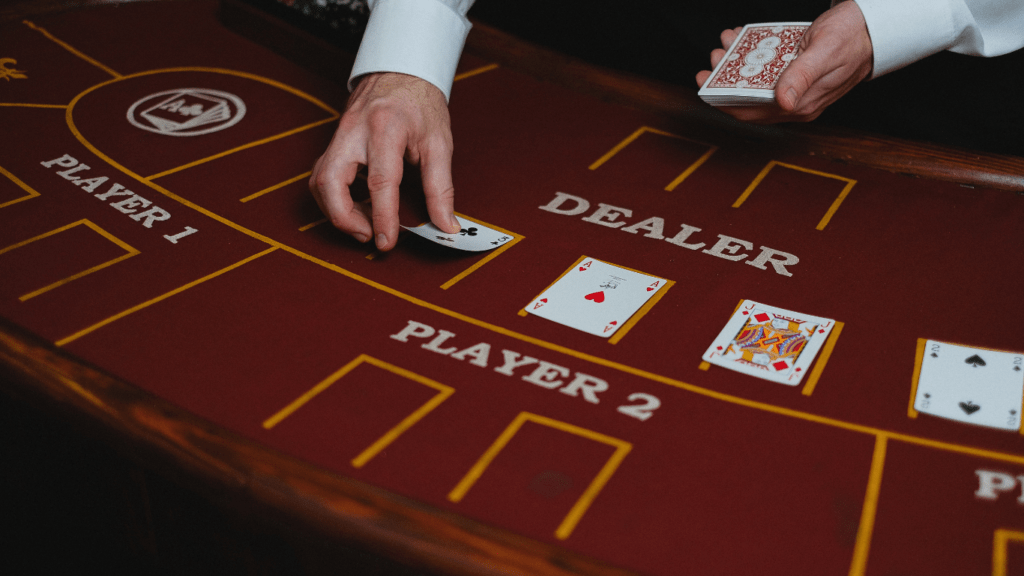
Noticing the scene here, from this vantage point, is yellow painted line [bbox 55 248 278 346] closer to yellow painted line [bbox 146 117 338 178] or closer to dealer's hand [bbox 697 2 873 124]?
yellow painted line [bbox 146 117 338 178]

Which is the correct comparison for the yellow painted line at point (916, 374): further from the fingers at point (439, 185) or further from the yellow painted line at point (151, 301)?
the yellow painted line at point (151, 301)

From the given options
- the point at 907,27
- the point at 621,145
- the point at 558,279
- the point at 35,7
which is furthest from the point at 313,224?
the point at 35,7

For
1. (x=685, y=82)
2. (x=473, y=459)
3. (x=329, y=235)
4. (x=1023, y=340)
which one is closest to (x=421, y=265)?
(x=329, y=235)

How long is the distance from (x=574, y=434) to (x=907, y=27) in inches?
43.5

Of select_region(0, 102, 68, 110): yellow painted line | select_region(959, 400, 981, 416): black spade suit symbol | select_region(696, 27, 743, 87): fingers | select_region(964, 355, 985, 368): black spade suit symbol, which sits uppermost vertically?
select_region(696, 27, 743, 87): fingers

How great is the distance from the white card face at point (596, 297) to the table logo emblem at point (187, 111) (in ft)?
2.97

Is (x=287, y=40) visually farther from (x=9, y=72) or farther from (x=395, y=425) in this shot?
(x=395, y=425)

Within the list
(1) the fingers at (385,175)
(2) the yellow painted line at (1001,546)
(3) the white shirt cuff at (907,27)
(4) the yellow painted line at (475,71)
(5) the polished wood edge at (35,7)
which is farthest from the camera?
(5) the polished wood edge at (35,7)

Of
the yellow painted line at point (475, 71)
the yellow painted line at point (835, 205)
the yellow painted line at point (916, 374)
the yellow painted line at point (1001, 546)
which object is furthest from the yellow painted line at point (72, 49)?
the yellow painted line at point (1001, 546)

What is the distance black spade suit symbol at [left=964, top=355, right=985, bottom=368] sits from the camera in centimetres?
100

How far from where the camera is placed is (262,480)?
0.80 m

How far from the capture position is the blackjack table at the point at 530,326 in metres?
0.78

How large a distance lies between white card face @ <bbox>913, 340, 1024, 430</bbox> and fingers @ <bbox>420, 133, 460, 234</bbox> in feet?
2.37

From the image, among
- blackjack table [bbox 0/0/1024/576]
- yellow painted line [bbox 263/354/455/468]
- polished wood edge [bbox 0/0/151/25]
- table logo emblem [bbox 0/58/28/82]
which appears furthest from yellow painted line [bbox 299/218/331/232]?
polished wood edge [bbox 0/0/151/25]
